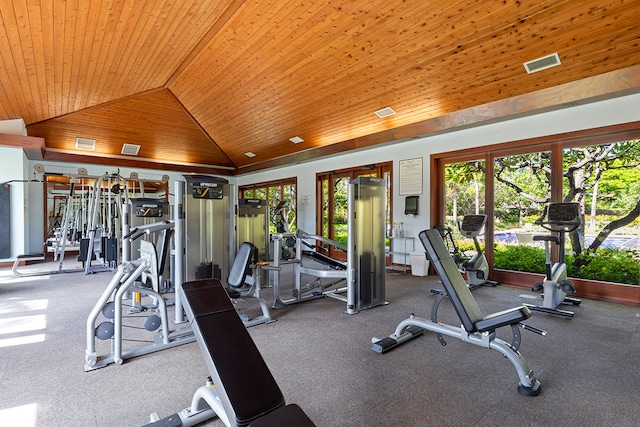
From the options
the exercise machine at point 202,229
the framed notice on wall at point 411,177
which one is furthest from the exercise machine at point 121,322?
the framed notice on wall at point 411,177

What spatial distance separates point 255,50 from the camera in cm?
520

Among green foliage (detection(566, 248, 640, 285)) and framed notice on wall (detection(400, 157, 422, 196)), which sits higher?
framed notice on wall (detection(400, 157, 422, 196))

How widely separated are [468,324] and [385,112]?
15.1 ft

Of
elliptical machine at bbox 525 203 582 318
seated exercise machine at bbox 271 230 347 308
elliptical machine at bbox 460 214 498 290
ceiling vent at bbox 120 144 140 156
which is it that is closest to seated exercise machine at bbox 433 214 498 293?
elliptical machine at bbox 460 214 498 290

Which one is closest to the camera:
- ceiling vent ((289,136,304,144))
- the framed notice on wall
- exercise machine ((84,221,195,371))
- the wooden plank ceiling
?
exercise machine ((84,221,195,371))

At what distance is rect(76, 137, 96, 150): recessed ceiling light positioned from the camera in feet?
28.0

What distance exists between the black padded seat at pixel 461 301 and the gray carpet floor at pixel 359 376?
1.27 ft

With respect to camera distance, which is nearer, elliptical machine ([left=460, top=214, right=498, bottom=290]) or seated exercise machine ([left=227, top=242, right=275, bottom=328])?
seated exercise machine ([left=227, top=242, right=275, bottom=328])

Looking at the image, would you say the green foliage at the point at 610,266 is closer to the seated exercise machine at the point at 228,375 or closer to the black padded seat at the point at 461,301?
the black padded seat at the point at 461,301

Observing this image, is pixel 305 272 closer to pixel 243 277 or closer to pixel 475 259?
pixel 243 277

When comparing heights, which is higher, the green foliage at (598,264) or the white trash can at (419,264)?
the green foliage at (598,264)

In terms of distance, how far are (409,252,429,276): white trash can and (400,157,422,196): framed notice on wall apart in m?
1.23

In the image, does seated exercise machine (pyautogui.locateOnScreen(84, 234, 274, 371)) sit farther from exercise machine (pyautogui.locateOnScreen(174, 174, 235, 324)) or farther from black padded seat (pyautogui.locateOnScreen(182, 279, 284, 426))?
black padded seat (pyautogui.locateOnScreen(182, 279, 284, 426))

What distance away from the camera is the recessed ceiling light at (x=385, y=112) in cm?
614
